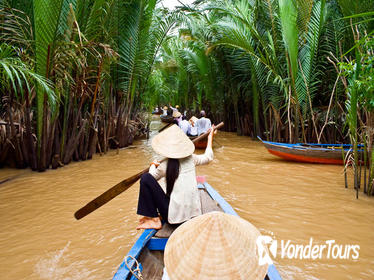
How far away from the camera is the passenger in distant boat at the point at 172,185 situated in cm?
216

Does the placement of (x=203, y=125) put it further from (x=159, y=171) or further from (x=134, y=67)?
(x=159, y=171)

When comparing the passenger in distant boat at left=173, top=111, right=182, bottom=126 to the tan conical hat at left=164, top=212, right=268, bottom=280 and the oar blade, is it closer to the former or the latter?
the oar blade

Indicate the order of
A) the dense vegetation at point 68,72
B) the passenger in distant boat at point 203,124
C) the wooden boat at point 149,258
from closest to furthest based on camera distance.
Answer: the wooden boat at point 149,258, the dense vegetation at point 68,72, the passenger in distant boat at point 203,124

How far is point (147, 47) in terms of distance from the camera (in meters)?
7.89

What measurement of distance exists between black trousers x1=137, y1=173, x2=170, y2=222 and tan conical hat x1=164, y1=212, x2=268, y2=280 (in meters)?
1.16

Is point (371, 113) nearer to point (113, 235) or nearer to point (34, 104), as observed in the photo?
point (113, 235)

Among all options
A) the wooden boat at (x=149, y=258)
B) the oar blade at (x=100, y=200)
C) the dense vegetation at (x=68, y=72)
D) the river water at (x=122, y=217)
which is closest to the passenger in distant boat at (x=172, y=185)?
the wooden boat at (x=149, y=258)

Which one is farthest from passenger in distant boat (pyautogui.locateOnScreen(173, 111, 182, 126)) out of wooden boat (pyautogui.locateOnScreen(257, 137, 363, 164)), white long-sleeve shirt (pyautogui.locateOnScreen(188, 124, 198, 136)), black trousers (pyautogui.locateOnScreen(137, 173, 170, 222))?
black trousers (pyautogui.locateOnScreen(137, 173, 170, 222))

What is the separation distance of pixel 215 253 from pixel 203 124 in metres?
7.14

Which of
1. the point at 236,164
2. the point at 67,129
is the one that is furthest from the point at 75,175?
the point at 236,164

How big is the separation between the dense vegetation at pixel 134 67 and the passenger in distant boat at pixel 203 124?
1.83 meters

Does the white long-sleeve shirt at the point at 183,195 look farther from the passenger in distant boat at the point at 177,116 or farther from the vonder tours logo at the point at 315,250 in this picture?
the passenger in distant boat at the point at 177,116

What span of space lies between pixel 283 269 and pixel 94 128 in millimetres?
5109

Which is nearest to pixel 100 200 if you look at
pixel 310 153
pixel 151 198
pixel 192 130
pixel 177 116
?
pixel 151 198
